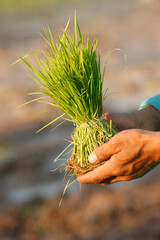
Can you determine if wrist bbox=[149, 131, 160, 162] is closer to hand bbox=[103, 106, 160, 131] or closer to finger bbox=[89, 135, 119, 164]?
finger bbox=[89, 135, 119, 164]

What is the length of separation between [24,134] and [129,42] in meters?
6.03

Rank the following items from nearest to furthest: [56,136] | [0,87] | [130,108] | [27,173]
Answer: [27,173], [56,136], [130,108], [0,87]

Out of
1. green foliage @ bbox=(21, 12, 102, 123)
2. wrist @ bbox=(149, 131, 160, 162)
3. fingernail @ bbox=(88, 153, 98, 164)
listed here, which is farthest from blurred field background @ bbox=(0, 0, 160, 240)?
wrist @ bbox=(149, 131, 160, 162)

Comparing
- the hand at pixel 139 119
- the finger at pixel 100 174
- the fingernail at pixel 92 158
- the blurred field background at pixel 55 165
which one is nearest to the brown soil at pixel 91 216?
the blurred field background at pixel 55 165

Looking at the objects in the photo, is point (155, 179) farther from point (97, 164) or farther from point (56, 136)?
point (97, 164)

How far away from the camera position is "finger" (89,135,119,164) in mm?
1885

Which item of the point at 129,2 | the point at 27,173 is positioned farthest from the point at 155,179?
the point at 129,2

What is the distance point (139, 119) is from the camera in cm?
234

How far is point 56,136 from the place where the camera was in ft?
22.7

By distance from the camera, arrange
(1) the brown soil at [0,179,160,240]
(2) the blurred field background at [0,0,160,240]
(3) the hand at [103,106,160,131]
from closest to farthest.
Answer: (3) the hand at [103,106,160,131]
(1) the brown soil at [0,179,160,240]
(2) the blurred field background at [0,0,160,240]

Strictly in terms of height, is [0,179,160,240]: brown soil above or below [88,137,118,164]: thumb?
below

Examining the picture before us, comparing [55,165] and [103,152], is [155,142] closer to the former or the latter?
[103,152]

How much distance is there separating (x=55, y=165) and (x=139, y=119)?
3734 millimetres

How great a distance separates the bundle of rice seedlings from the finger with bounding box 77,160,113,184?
3cm
